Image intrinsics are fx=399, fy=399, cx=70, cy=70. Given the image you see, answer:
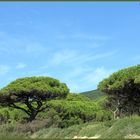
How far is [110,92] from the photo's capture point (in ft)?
105

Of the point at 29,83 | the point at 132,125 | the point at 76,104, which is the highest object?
the point at 29,83

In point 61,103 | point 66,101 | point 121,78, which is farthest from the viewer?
point 66,101

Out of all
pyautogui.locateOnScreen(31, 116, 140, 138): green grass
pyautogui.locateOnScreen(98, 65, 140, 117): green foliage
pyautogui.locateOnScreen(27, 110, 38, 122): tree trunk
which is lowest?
pyautogui.locateOnScreen(31, 116, 140, 138): green grass

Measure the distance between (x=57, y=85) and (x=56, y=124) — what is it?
5.41 metres

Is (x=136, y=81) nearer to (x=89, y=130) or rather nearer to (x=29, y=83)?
(x=89, y=130)

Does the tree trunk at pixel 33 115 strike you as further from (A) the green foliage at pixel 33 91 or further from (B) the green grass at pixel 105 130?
(B) the green grass at pixel 105 130

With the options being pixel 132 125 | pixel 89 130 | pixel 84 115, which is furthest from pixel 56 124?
pixel 132 125

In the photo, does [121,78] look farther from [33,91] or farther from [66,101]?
[33,91]

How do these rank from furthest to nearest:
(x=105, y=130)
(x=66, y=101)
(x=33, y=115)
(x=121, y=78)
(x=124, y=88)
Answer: (x=33, y=115) < (x=66, y=101) < (x=124, y=88) < (x=121, y=78) < (x=105, y=130)

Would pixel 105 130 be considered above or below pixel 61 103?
below

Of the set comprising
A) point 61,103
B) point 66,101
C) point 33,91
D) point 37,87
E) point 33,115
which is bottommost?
point 33,115

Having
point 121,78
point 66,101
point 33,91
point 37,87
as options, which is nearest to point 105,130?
point 121,78

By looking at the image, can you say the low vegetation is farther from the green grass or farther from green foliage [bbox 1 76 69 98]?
the green grass

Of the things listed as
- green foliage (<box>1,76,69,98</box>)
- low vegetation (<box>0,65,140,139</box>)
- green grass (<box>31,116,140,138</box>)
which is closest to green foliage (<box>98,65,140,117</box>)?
low vegetation (<box>0,65,140,139</box>)
